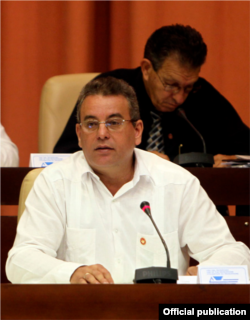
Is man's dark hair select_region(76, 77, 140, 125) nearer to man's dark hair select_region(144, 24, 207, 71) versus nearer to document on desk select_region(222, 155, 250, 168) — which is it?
document on desk select_region(222, 155, 250, 168)

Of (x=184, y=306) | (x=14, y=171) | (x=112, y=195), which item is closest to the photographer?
(x=184, y=306)

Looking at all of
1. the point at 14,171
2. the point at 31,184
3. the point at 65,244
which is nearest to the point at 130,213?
the point at 65,244

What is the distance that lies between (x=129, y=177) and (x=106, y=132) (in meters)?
0.19

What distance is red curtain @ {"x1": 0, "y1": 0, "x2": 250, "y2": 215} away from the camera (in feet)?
11.0

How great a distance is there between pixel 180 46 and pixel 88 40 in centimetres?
106

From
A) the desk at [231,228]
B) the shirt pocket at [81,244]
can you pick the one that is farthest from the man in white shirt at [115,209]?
the desk at [231,228]

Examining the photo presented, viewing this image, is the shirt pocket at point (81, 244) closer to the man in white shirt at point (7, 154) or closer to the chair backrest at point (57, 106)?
the man in white shirt at point (7, 154)

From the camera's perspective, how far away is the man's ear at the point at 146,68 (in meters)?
2.57

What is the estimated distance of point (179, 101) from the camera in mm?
2549

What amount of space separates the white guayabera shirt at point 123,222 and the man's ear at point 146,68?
2.93 feet

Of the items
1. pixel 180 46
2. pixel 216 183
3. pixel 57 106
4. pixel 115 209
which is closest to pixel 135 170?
pixel 115 209

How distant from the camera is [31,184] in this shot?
70.6 inches

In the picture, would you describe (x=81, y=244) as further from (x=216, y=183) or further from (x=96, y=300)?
(x=96, y=300)

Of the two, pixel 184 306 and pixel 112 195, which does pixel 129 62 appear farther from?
pixel 184 306
